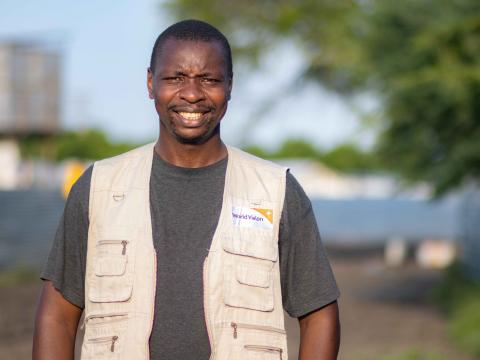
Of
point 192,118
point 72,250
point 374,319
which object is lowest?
point 374,319

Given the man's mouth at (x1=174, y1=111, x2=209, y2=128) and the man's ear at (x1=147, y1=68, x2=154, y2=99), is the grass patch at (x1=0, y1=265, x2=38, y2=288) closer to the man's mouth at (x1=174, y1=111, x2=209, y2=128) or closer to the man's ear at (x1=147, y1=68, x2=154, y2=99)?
the man's ear at (x1=147, y1=68, x2=154, y2=99)

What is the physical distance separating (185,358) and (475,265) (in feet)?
47.2

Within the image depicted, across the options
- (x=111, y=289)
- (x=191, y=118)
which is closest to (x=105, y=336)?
(x=111, y=289)

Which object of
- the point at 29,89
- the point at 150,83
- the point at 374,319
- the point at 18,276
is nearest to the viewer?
the point at 150,83

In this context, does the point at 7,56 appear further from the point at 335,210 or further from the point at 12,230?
the point at 12,230

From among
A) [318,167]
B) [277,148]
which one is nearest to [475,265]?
[318,167]

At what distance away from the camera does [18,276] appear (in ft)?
59.8

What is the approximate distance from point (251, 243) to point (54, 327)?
2.00ft

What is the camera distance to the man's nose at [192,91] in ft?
10.3

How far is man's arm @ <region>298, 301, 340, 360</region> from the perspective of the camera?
10.3 feet

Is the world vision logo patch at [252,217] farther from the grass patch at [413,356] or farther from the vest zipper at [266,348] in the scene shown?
the grass patch at [413,356]

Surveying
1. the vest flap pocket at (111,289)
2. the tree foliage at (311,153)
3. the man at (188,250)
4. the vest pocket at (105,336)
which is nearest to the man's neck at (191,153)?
the man at (188,250)

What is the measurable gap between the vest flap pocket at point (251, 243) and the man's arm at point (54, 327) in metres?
0.50

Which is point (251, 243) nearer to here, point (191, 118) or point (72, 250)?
point (191, 118)
